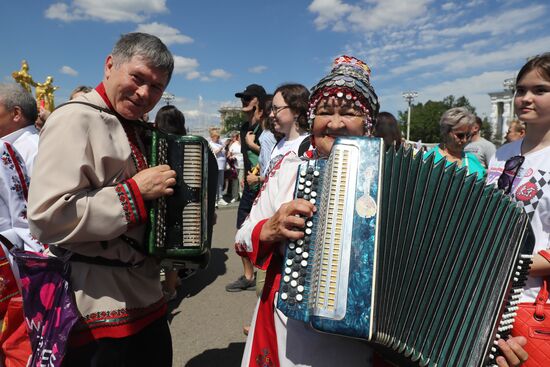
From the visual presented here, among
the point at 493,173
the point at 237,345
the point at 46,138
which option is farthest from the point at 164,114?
the point at 493,173

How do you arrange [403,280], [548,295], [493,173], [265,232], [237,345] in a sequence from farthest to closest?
[237,345]
[493,173]
[548,295]
[265,232]
[403,280]

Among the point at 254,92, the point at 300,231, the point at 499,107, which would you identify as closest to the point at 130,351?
the point at 300,231

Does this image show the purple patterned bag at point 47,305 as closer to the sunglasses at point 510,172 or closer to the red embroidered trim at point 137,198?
the red embroidered trim at point 137,198

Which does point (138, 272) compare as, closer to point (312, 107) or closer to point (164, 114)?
point (312, 107)

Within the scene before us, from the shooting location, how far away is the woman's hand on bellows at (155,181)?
1.55 metres

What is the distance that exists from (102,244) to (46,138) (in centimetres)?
50

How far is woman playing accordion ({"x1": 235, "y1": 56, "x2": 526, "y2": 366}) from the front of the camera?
1.42m

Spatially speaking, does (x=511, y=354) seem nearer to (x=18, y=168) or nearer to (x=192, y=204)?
(x=192, y=204)

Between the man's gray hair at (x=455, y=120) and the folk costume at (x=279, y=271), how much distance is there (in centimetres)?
229

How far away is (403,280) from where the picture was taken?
4.41ft

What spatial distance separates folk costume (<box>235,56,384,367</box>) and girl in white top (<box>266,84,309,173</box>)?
1652 millimetres

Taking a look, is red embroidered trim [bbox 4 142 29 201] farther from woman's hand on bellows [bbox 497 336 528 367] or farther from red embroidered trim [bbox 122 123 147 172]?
woman's hand on bellows [bbox 497 336 528 367]

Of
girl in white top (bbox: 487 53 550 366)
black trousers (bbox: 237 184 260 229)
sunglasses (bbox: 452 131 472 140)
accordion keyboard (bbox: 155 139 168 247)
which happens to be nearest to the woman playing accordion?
accordion keyboard (bbox: 155 139 168 247)

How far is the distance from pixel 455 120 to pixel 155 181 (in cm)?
325
